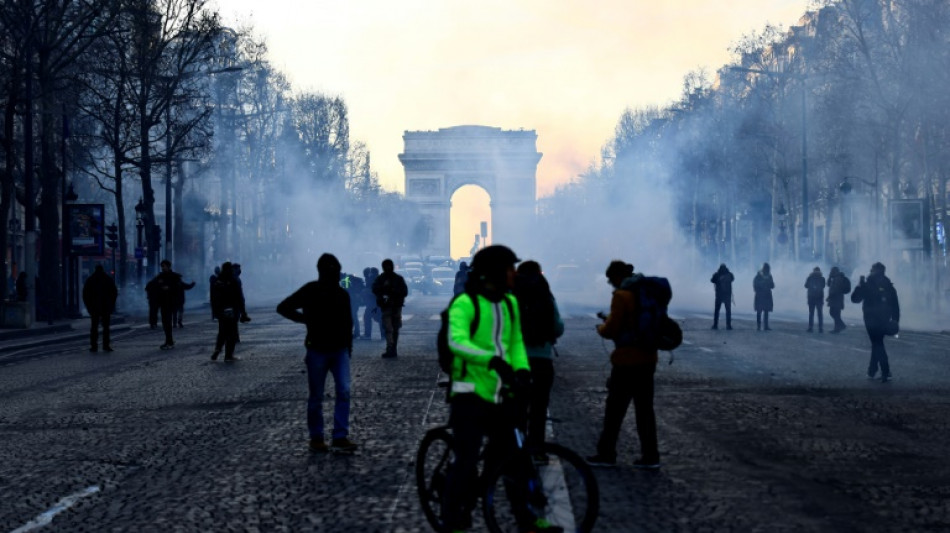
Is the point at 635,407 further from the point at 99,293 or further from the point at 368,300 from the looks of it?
the point at 368,300

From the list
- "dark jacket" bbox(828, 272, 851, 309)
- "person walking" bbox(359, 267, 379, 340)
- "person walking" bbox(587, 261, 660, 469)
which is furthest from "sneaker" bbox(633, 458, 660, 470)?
"dark jacket" bbox(828, 272, 851, 309)

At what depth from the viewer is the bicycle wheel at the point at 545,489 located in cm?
667

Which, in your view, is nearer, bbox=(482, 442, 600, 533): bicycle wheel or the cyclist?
bbox=(482, 442, 600, 533): bicycle wheel

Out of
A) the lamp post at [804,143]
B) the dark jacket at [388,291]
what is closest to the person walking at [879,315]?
the dark jacket at [388,291]

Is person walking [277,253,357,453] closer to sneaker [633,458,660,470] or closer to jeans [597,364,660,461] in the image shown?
jeans [597,364,660,461]

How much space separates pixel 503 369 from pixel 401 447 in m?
4.71

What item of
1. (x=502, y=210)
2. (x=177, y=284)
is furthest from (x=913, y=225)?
(x=502, y=210)

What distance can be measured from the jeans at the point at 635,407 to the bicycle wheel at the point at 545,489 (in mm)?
2807

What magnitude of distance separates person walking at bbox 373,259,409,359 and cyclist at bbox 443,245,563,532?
52.4 ft

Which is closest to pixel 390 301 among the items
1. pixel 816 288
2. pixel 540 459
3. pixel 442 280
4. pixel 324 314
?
pixel 816 288

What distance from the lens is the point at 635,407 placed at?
388 inches

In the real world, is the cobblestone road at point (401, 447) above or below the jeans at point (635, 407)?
below

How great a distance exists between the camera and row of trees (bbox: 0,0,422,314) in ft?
123

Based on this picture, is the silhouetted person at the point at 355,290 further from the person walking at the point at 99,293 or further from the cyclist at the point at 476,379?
the cyclist at the point at 476,379
